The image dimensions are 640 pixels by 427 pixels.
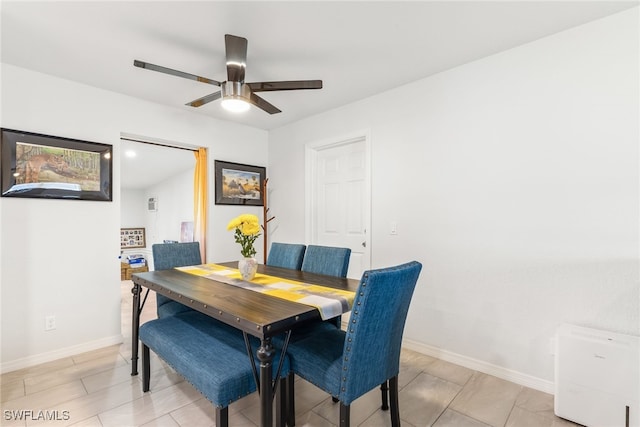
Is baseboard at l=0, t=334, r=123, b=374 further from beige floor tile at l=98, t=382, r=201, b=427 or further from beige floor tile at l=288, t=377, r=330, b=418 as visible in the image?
beige floor tile at l=288, t=377, r=330, b=418

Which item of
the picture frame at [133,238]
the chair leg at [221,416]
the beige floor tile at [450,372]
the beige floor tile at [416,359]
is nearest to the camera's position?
the chair leg at [221,416]

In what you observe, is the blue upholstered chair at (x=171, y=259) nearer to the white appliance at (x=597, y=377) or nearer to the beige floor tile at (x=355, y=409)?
the beige floor tile at (x=355, y=409)

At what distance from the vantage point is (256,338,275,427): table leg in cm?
125

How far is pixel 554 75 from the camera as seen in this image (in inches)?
80.2

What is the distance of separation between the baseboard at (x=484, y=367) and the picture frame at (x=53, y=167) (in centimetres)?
315

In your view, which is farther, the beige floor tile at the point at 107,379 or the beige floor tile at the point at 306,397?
the beige floor tile at the point at 107,379

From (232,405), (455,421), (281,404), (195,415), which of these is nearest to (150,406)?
(195,415)

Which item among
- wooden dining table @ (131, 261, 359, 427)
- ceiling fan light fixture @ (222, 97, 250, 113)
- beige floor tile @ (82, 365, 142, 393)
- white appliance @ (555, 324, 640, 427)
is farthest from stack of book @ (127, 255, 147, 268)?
white appliance @ (555, 324, 640, 427)

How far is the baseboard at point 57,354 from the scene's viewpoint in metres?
2.35

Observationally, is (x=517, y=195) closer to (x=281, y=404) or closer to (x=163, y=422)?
(x=281, y=404)

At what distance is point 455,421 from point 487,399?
37 cm

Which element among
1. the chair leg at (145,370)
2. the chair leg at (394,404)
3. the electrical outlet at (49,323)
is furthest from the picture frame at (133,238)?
the chair leg at (394,404)

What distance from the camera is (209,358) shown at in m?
1.51

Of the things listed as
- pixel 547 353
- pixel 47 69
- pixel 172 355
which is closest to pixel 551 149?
pixel 547 353
